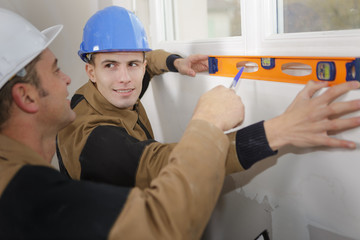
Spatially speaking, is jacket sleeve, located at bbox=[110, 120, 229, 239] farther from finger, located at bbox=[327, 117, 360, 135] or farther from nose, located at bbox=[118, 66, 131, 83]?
nose, located at bbox=[118, 66, 131, 83]

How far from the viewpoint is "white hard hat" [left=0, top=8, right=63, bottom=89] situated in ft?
2.90

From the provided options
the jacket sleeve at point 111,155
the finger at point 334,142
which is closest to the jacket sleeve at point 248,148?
the finger at point 334,142

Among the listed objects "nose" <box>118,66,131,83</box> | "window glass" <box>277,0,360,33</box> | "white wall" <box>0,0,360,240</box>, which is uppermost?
"window glass" <box>277,0,360,33</box>

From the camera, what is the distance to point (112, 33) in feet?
4.30

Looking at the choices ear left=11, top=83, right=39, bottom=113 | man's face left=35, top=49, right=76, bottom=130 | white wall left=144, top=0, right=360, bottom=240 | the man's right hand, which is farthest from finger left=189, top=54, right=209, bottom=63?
ear left=11, top=83, right=39, bottom=113

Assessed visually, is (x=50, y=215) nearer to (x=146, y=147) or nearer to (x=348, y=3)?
(x=146, y=147)

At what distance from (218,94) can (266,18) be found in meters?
0.45

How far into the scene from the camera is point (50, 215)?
66cm

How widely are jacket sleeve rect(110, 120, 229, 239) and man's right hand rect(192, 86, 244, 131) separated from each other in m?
0.04

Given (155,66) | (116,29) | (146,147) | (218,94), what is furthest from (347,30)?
(155,66)

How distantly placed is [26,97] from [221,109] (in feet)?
1.89

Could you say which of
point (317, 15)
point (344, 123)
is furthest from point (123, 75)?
point (344, 123)

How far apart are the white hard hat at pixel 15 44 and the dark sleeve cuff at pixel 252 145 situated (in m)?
0.68

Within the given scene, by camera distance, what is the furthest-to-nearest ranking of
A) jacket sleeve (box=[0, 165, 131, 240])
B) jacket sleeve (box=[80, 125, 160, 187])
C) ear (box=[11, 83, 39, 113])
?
jacket sleeve (box=[80, 125, 160, 187]) → ear (box=[11, 83, 39, 113]) → jacket sleeve (box=[0, 165, 131, 240])
